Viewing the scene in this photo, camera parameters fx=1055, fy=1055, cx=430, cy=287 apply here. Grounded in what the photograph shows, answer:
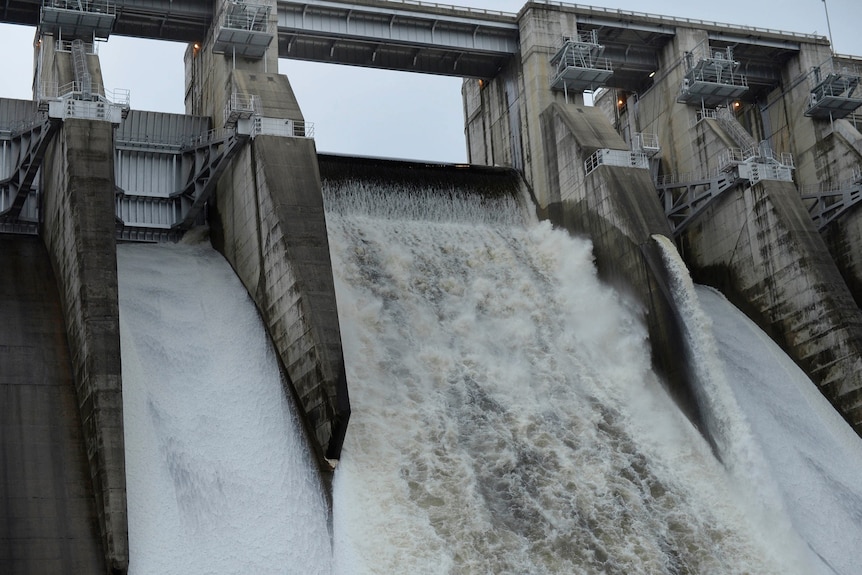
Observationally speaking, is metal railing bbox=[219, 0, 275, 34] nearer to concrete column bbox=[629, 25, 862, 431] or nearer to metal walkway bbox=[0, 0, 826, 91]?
metal walkway bbox=[0, 0, 826, 91]

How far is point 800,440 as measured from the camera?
22672 millimetres

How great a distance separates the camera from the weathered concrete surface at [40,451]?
15398 millimetres

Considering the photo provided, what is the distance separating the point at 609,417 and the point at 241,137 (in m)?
10.1

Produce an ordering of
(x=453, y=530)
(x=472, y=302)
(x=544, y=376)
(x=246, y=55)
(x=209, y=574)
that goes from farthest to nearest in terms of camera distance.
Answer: (x=246, y=55)
(x=472, y=302)
(x=544, y=376)
(x=453, y=530)
(x=209, y=574)

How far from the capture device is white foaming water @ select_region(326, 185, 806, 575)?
56.1 ft

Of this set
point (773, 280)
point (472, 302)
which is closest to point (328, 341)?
point (472, 302)

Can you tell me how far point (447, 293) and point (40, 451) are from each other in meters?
10.4

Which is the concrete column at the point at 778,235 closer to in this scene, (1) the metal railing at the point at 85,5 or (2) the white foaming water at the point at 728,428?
(2) the white foaming water at the point at 728,428

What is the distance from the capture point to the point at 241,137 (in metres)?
23.6

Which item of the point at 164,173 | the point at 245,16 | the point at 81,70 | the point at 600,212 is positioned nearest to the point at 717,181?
the point at 600,212

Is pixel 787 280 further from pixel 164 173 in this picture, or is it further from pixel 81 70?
pixel 81 70

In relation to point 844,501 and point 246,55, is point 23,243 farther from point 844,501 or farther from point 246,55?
point 844,501

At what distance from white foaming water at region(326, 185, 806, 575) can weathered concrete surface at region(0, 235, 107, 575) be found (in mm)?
4020

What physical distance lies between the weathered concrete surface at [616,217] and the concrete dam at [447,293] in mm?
92
